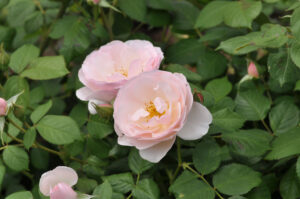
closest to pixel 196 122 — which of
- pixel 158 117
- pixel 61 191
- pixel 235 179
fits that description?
pixel 158 117

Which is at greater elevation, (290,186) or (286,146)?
(286,146)

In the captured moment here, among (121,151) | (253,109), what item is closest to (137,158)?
(121,151)

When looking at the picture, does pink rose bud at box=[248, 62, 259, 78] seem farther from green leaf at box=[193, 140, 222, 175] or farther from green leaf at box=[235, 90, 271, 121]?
green leaf at box=[193, 140, 222, 175]

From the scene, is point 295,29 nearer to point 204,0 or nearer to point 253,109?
point 253,109

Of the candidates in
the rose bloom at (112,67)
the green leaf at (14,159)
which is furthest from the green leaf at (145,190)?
the green leaf at (14,159)

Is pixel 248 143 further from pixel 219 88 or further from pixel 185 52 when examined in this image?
pixel 185 52

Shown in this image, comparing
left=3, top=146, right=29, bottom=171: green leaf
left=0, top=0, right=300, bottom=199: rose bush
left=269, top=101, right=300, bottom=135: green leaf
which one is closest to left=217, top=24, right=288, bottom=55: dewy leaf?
left=0, top=0, right=300, bottom=199: rose bush

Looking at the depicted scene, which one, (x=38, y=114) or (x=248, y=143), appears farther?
(x=38, y=114)
